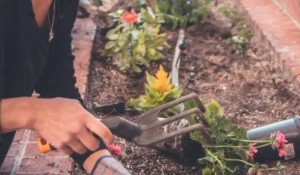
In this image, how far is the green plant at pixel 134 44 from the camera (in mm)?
3113

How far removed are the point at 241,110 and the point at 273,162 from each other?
0.45 m

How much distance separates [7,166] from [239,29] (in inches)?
74.5

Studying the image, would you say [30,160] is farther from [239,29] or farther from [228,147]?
[239,29]

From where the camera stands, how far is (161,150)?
239 cm

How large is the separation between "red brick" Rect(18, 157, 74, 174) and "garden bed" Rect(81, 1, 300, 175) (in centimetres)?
23

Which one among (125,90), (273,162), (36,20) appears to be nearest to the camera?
(36,20)

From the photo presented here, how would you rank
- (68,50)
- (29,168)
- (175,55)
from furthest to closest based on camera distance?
1. (175,55)
2. (29,168)
3. (68,50)

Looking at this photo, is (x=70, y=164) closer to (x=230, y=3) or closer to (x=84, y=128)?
(x=84, y=128)

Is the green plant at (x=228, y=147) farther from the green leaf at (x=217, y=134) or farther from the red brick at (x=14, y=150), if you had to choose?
the red brick at (x=14, y=150)

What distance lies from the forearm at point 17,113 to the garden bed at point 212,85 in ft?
2.92

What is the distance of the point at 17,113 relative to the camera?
1.48 meters

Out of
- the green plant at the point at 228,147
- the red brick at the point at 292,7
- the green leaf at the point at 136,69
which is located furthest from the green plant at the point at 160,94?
the red brick at the point at 292,7

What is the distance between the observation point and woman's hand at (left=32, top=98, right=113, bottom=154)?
1.42 meters

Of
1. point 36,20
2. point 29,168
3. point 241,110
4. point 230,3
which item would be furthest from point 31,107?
point 230,3
